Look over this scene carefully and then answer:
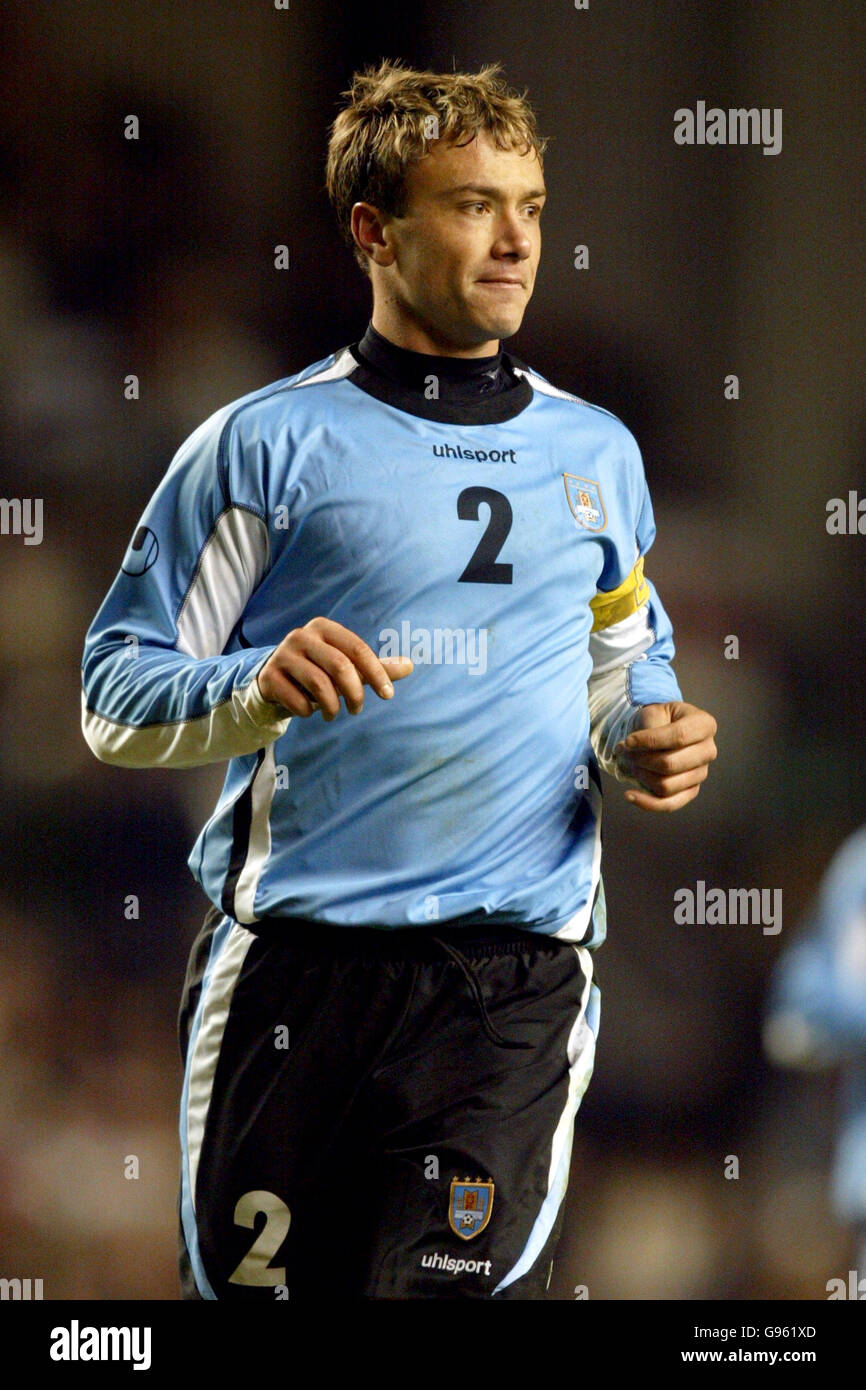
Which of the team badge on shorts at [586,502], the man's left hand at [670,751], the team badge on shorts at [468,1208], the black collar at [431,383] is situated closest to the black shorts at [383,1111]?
the team badge on shorts at [468,1208]

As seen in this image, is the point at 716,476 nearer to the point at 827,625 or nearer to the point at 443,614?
the point at 827,625

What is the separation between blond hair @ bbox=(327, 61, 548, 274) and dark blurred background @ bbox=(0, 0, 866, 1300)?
53 cm

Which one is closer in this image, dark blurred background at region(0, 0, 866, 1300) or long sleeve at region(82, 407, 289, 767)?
long sleeve at region(82, 407, 289, 767)

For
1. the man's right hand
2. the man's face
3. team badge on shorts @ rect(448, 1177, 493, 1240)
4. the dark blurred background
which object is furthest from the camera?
the dark blurred background

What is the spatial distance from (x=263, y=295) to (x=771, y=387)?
75 centimetres

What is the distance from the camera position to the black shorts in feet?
5.16

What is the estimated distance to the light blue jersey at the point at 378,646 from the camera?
5.40 feet

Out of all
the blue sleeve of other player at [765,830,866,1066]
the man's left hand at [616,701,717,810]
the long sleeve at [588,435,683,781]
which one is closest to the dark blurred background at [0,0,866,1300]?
the blue sleeve of other player at [765,830,866,1066]

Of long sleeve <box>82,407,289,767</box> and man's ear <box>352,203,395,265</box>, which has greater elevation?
man's ear <box>352,203,395,265</box>

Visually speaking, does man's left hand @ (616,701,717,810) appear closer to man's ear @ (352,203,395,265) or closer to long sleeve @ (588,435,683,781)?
long sleeve @ (588,435,683,781)

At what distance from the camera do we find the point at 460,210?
172 centimetres

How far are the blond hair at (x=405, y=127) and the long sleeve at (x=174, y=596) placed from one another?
1.00 feet

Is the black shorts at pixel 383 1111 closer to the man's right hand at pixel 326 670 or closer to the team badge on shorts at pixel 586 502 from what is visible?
the man's right hand at pixel 326 670

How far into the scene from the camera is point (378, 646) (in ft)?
5.46
